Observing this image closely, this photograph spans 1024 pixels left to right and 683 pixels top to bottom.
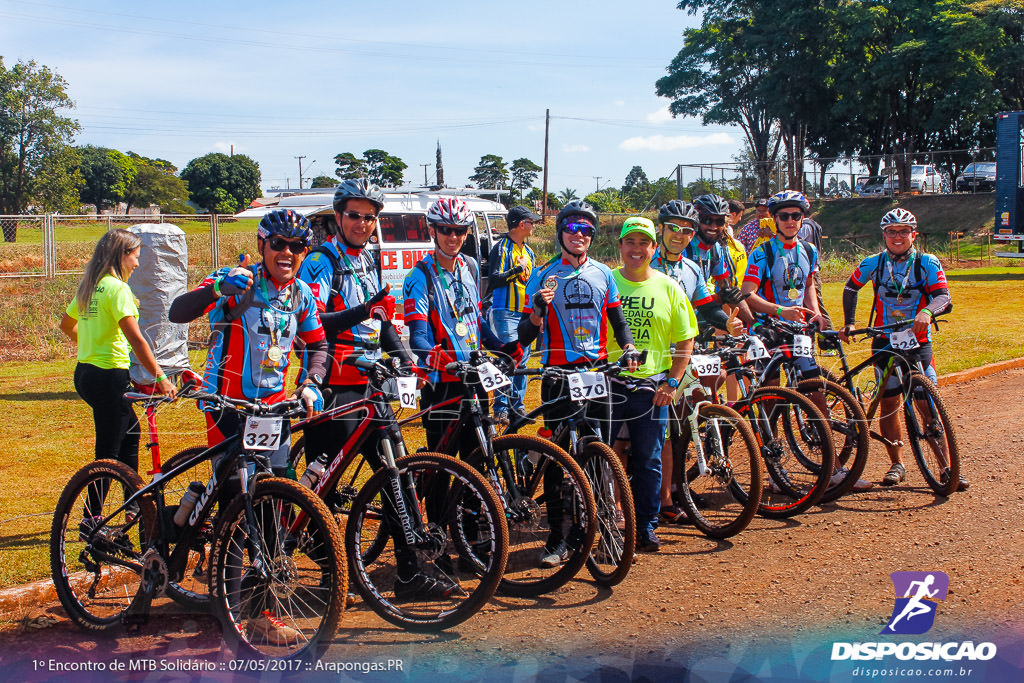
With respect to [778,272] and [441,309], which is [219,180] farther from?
[441,309]

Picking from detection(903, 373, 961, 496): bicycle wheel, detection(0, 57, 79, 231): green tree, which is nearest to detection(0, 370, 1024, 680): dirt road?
detection(903, 373, 961, 496): bicycle wheel

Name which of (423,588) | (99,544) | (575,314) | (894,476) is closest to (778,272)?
(894,476)

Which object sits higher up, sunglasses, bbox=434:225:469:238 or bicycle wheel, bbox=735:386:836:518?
sunglasses, bbox=434:225:469:238

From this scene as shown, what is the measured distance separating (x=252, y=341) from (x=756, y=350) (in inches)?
132

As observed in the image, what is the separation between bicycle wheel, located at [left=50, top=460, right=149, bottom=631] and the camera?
4574 millimetres

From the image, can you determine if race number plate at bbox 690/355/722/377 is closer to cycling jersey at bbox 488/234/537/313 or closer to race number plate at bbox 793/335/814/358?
race number plate at bbox 793/335/814/358

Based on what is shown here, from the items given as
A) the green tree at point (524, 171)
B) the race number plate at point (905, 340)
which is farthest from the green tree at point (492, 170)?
the race number plate at point (905, 340)

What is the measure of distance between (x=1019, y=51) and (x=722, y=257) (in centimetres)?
3884

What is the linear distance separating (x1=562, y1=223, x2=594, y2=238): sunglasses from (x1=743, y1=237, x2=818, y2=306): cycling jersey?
86.6 inches

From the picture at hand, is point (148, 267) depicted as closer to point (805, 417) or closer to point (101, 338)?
point (101, 338)

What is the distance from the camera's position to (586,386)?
5.01 meters

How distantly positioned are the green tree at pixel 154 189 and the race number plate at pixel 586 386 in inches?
3257

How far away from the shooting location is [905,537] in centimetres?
569

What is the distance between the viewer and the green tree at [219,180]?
91250 millimetres
